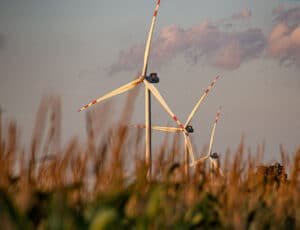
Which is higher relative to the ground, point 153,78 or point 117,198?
point 153,78

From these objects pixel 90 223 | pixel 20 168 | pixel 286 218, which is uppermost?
pixel 20 168

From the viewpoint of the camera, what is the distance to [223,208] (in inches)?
198

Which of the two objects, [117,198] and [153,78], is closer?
[117,198]

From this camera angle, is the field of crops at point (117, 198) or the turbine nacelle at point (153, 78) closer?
the field of crops at point (117, 198)

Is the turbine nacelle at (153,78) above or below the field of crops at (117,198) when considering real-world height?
above

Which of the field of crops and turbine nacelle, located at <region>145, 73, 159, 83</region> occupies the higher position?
turbine nacelle, located at <region>145, 73, 159, 83</region>

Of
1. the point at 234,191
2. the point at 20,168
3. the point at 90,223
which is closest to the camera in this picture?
the point at 90,223

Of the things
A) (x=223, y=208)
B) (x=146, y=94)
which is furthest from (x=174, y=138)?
(x=146, y=94)

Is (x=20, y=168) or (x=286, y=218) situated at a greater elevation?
(x=20, y=168)

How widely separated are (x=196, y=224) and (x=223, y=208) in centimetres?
59

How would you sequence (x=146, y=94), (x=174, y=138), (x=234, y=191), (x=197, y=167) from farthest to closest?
(x=146, y=94)
(x=197, y=167)
(x=234, y=191)
(x=174, y=138)

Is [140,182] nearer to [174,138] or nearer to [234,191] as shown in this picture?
[174,138]

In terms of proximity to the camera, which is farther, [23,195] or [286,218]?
[286,218]

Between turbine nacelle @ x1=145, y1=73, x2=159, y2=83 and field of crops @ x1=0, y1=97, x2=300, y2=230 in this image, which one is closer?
field of crops @ x1=0, y1=97, x2=300, y2=230
